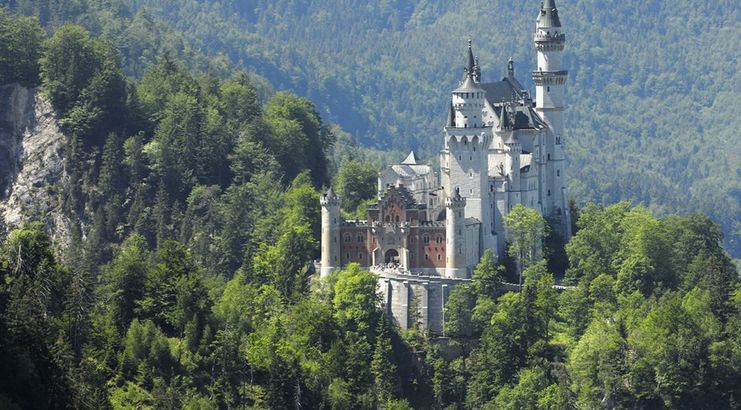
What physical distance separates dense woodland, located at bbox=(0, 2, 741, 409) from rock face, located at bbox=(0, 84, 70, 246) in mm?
1341

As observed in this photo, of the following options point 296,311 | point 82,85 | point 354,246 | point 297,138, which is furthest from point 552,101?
point 82,85

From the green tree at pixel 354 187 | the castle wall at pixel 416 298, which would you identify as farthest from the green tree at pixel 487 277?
the green tree at pixel 354 187

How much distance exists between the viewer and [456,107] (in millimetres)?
106875

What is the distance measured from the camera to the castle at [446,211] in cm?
10475

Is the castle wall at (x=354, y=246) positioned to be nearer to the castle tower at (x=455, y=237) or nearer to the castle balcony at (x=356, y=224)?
the castle balcony at (x=356, y=224)

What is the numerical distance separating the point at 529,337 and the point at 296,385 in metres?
14.2

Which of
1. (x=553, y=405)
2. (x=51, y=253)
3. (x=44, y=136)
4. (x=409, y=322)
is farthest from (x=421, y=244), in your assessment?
(x=44, y=136)

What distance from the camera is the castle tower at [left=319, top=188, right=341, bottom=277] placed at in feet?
350

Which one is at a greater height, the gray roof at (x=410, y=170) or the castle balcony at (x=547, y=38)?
the castle balcony at (x=547, y=38)

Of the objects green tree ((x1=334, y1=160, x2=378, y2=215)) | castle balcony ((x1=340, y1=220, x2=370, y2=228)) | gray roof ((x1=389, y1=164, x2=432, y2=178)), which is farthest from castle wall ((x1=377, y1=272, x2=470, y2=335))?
green tree ((x1=334, y1=160, x2=378, y2=215))

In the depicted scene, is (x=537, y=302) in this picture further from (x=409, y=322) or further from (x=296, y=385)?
(x=296, y=385)

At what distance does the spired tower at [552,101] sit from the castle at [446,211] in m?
2.64

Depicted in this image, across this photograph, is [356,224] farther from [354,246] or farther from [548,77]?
[548,77]

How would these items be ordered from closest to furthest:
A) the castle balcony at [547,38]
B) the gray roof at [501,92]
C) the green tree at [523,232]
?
the green tree at [523,232] → the gray roof at [501,92] → the castle balcony at [547,38]
